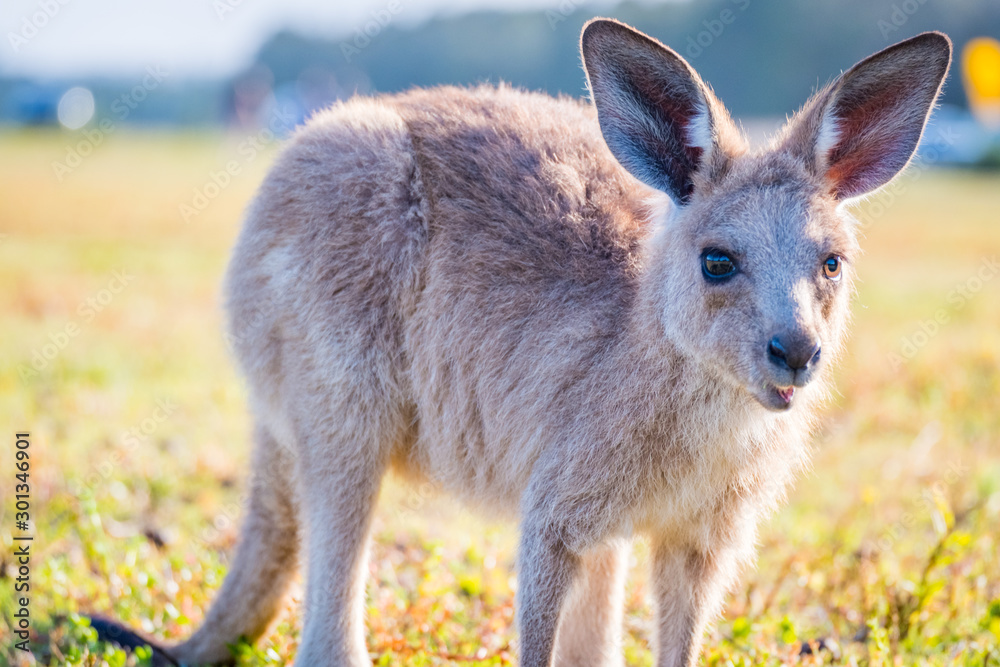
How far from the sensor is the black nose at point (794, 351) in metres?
2.39

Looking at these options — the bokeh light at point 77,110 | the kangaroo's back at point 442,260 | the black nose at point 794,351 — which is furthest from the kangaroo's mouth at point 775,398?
the bokeh light at point 77,110

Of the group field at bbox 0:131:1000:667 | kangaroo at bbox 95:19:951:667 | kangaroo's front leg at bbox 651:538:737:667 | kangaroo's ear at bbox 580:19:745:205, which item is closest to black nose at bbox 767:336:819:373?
kangaroo at bbox 95:19:951:667

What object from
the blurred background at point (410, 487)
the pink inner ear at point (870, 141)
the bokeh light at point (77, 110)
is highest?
the pink inner ear at point (870, 141)

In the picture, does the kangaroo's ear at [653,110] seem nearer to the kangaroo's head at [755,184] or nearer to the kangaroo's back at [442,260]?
the kangaroo's head at [755,184]

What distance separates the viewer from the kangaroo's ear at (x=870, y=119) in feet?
9.06

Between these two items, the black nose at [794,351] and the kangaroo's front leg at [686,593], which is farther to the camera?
the kangaroo's front leg at [686,593]

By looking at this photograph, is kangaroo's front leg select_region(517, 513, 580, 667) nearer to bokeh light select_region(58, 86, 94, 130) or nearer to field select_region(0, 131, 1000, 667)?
field select_region(0, 131, 1000, 667)

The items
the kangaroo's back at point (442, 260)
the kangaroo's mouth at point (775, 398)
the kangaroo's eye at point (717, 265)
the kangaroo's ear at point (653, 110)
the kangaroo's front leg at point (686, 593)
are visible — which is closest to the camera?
the kangaroo's mouth at point (775, 398)

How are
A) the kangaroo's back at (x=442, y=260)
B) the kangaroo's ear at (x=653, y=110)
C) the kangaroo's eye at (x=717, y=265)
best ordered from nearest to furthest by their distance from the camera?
1. the kangaroo's eye at (x=717, y=265)
2. the kangaroo's ear at (x=653, y=110)
3. the kangaroo's back at (x=442, y=260)

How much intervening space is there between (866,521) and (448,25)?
41315 millimetres

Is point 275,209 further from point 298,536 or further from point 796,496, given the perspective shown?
point 796,496

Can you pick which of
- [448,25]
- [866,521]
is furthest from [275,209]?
[448,25]

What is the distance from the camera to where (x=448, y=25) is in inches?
1694

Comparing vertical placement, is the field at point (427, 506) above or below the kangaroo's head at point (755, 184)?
below
